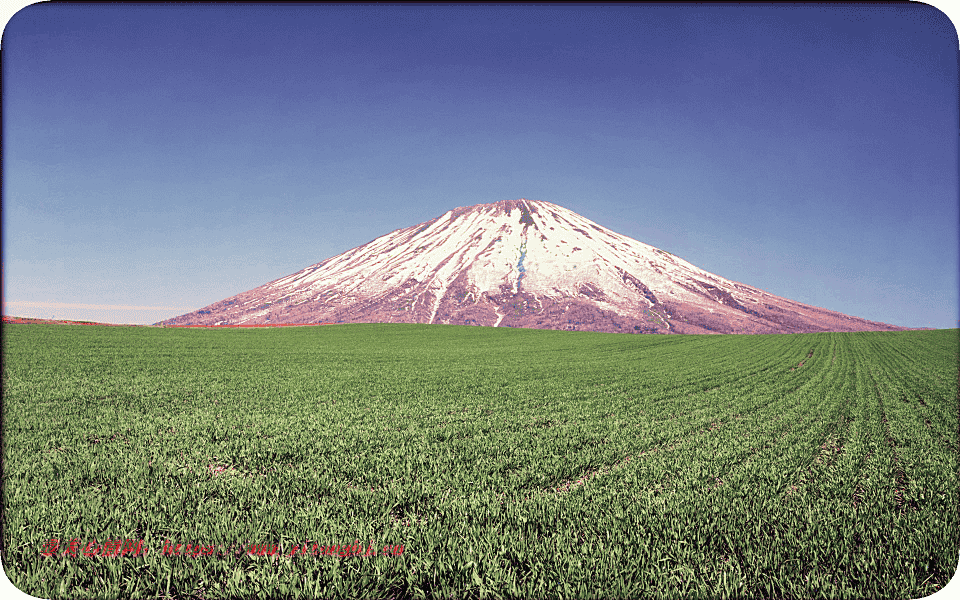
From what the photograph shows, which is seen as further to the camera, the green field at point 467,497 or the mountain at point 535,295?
the mountain at point 535,295

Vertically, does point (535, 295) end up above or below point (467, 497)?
above

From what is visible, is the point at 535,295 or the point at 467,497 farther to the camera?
the point at 535,295

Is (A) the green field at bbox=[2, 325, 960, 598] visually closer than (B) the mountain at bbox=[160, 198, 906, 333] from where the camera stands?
Yes

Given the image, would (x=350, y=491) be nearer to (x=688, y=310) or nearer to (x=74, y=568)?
(x=74, y=568)

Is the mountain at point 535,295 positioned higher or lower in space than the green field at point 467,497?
higher

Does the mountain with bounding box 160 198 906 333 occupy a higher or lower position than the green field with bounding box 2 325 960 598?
higher
